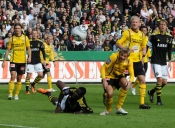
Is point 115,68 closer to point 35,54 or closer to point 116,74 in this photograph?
point 116,74

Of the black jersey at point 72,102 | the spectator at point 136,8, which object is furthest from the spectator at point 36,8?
the black jersey at point 72,102

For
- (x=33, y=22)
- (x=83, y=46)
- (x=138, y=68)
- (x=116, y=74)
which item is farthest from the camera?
(x=33, y=22)

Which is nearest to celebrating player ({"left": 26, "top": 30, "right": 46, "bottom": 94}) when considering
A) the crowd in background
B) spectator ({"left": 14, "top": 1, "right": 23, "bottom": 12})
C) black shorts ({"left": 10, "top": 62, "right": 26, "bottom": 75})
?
black shorts ({"left": 10, "top": 62, "right": 26, "bottom": 75})

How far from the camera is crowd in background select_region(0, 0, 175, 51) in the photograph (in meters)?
29.9

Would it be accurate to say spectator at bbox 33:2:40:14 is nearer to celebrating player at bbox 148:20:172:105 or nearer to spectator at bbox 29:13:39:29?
spectator at bbox 29:13:39:29

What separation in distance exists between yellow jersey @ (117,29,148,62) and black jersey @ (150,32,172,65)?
1127 mm

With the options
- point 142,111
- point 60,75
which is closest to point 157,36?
point 142,111

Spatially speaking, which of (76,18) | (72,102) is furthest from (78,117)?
(76,18)

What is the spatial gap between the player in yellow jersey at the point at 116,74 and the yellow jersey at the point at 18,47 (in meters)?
5.36

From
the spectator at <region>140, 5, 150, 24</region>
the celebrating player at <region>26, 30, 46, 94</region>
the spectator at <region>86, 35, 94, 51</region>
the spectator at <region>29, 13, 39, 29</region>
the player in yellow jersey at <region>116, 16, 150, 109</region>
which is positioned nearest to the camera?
the player in yellow jersey at <region>116, 16, 150, 109</region>

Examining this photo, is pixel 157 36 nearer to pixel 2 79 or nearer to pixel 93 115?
pixel 93 115

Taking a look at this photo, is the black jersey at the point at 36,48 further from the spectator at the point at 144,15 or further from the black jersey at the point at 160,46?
the spectator at the point at 144,15

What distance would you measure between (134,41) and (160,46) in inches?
67.3

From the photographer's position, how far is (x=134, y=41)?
54.4 feet
